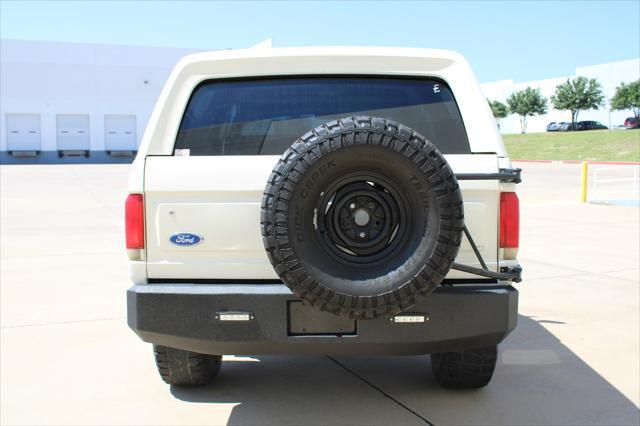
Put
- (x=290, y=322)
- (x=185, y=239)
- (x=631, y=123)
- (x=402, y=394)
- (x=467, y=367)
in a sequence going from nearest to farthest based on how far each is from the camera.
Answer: (x=290, y=322)
(x=185, y=239)
(x=467, y=367)
(x=402, y=394)
(x=631, y=123)

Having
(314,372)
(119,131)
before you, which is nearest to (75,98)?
(119,131)

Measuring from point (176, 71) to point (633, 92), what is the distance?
77.8 metres

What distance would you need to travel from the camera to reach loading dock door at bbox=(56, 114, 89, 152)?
51.3 meters

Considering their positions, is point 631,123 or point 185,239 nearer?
point 185,239

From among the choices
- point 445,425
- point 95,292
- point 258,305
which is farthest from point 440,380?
point 95,292

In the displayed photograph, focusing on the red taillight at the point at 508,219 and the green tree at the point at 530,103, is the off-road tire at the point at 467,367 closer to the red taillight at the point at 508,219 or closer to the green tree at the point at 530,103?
the red taillight at the point at 508,219

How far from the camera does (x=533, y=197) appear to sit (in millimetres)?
18500

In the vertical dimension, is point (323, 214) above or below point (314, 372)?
above

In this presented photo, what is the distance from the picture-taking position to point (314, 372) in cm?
459

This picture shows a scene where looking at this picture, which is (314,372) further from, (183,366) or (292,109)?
(292,109)

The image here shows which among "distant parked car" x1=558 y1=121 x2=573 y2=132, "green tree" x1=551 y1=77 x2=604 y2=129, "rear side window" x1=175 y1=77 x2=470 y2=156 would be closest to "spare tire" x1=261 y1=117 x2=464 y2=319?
"rear side window" x1=175 y1=77 x2=470 y2=156

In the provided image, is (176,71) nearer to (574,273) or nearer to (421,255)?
(421,255)

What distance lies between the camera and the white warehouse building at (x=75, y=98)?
49.9m

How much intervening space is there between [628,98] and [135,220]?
79.1 meters
